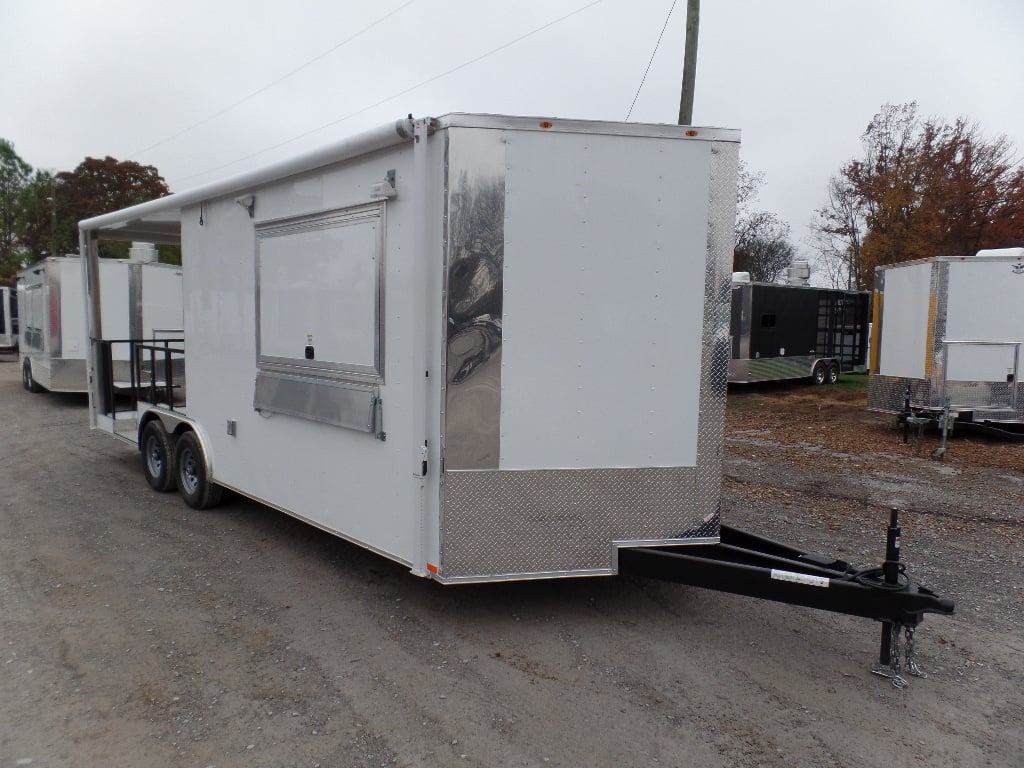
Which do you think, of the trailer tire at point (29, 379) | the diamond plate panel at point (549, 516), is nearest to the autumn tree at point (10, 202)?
the trailer tire at point (29, 379)

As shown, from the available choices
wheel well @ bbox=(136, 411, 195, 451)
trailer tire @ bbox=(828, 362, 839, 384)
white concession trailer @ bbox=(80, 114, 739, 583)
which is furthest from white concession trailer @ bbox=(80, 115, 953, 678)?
trailer tire @ bbox=(828, 362, 839, 384)

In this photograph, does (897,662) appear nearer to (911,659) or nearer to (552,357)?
(911,659)

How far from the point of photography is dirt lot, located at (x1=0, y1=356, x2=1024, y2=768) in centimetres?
305

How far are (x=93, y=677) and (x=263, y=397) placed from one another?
221 cm

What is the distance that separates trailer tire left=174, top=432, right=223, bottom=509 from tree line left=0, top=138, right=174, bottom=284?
40963 mm

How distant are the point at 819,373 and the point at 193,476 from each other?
653 inches

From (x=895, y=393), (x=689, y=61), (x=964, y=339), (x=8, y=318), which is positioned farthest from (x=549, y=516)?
(x=8, y=318)

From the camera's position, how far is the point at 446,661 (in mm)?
3775

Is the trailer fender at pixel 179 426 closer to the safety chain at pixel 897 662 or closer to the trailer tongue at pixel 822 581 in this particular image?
the trailer tongue at pixel 822 581

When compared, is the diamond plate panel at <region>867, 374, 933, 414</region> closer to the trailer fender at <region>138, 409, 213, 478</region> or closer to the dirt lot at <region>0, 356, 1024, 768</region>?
the dirt lot at <region>0, 356, 1024, 768</region>

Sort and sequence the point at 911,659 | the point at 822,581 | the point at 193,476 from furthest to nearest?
the point at 193,476 → the point at 911,659 → the point at 822,581

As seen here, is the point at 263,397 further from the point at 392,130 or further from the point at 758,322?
the point at 758,322

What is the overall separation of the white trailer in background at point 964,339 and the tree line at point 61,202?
143 feet

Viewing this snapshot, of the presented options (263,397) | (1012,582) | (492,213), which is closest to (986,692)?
(1012,582)
